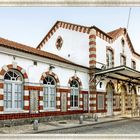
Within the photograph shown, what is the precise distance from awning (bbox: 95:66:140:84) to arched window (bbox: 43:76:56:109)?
4.18 metres

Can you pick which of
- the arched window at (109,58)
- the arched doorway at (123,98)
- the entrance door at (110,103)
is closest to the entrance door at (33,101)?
the entrance door at (110,103)

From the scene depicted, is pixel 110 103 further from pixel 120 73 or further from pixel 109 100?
pixel 120 73

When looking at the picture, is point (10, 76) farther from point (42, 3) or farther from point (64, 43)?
point (64, 43)

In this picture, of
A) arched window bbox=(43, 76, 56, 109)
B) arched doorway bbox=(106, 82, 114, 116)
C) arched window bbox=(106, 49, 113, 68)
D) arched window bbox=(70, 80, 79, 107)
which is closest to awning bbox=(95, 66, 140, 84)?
arched doorway bbox=(106, 82, 114, 116)

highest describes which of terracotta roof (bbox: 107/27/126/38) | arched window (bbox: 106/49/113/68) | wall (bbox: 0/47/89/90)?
terracotta roof (bbox: 107/27/126/38)

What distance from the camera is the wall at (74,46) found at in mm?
21906

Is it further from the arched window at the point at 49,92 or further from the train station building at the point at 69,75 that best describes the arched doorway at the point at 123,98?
the arched window at the point at 49,92

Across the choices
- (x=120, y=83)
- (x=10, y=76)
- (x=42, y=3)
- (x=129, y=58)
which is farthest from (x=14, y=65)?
(x=129, y=58)

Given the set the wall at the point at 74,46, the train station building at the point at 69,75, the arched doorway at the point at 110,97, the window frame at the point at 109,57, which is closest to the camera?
the train station building at the point at 69,75

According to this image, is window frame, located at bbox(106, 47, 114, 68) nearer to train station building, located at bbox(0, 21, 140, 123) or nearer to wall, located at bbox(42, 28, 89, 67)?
train station building, located at bbox(0, 21, 140, 123)

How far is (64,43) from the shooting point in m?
23.6

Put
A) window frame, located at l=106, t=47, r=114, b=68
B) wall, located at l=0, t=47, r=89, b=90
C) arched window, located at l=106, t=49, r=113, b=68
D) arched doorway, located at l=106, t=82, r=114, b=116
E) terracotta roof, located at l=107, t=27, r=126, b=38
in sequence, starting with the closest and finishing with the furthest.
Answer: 1. wall, located at l=0, t=47, r=89, b=90
2. arched doorway, located at l=106, t=82, r=114, b=116
3. window frame, located at l=106, t=47, r=114, b=68
4. arched window, located at l=106, t=49, r=113, b=68
5. terracotta roof, located at l=107, t=27, r=126, b=38

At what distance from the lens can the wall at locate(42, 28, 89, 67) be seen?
21906 millimetres

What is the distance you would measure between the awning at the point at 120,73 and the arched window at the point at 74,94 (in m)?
1.85
